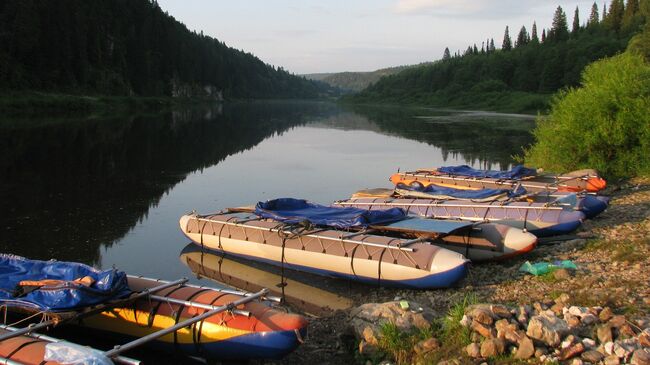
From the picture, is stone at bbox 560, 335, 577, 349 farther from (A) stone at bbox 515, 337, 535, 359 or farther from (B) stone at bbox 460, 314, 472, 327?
(B) stone at bbox 460, 314, 472, 327

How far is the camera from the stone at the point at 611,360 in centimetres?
754

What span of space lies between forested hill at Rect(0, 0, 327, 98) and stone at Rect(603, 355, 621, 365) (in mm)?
69494

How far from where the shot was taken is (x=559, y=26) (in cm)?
14800

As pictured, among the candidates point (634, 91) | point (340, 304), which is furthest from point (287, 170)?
point (340, 304)

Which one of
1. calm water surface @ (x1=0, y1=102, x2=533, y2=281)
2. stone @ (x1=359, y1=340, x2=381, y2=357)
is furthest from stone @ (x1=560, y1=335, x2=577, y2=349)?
calm water surface @ (x1=0, y1=102, x2=533, y2=281)

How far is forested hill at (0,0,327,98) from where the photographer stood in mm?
72938

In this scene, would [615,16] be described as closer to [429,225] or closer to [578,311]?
[429,225]

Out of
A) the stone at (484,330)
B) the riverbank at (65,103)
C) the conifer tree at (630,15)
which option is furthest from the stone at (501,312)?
the conifer tree at (630,15)

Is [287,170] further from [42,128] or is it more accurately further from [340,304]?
[42,128]

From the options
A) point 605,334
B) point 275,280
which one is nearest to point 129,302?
point 275,280

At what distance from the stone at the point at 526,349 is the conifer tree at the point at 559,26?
15338 centimetres

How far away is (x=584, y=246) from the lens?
15.5m

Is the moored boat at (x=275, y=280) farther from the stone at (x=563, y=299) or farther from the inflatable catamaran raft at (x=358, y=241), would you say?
the stone at (x=563, y=299)

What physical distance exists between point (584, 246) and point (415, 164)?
23.8 metres
